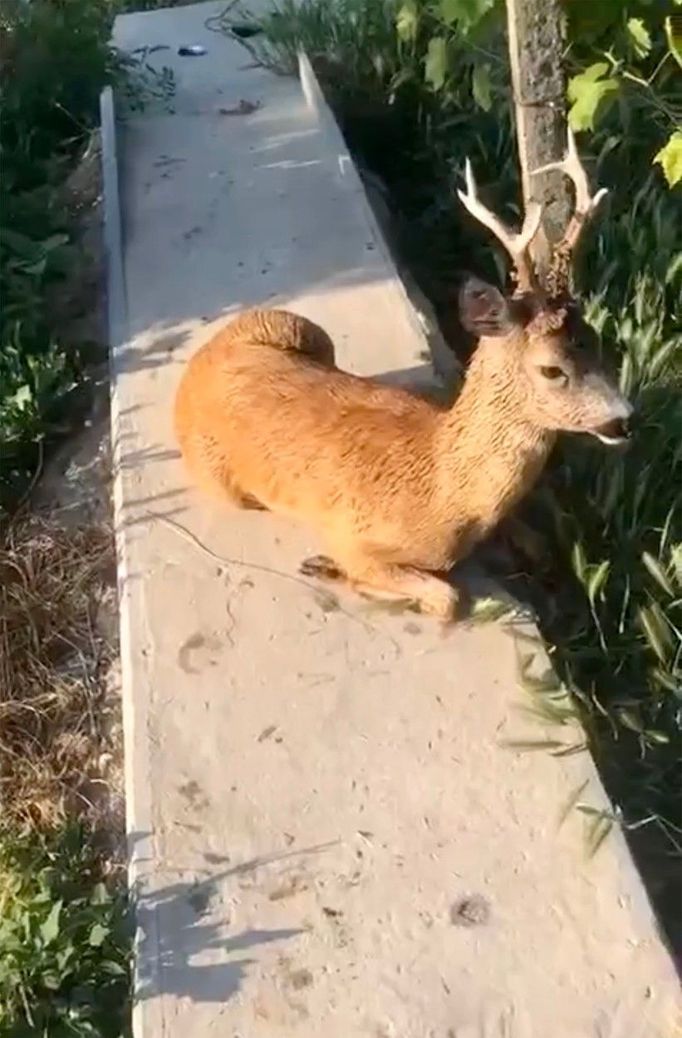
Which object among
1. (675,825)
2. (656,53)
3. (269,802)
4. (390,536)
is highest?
(656,53)

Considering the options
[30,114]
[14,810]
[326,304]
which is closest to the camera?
[14,810]

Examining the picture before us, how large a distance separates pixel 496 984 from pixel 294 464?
129cm

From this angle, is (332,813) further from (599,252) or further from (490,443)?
(599,252)

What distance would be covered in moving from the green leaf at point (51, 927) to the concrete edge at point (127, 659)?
0.16m

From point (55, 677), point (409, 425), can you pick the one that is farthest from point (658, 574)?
point (55, 677)

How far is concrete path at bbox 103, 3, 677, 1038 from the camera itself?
Answer: 3180 mm

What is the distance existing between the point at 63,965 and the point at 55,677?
3.14ft

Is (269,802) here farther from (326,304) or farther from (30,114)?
(30,114)

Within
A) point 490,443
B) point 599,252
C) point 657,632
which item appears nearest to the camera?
point 490,443

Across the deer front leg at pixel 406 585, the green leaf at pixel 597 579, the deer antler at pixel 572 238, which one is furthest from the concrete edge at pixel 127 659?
the deer antler at pixel 572 238

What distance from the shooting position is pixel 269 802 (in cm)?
355

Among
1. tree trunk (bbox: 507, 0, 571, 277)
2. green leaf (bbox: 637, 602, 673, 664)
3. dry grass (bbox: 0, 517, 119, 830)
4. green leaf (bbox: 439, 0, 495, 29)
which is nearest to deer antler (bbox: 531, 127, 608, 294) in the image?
tree trunk (bbox: 507, 0, 571, 277)

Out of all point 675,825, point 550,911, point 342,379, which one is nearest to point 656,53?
point 342,379

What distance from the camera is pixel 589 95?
4199mm
